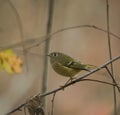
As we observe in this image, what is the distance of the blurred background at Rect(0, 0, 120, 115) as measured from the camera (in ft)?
19.8

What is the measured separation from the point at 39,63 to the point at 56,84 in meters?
0.40

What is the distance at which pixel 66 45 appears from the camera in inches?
260

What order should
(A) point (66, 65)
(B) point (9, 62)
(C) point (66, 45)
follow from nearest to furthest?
(B) point (9, 62) → (A) point (66, 65) → (C) point (66, 45)

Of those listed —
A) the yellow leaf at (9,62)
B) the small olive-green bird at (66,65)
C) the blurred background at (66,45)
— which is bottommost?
the yellow leaf at (9,62)

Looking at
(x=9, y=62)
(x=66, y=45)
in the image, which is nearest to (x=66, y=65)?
(x=9, y=62)

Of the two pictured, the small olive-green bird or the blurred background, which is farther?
the blurred background

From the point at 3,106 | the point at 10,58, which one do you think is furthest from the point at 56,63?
the point at 3,106

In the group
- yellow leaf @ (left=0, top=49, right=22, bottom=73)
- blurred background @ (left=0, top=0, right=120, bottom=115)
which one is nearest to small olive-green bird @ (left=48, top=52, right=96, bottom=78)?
yellow leaf @ (left=0, top=49, right=22, bottom=73)

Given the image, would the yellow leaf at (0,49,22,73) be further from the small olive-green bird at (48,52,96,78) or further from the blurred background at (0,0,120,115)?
the blurred background at (0,0,120,115)

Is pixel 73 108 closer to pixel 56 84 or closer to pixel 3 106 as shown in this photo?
pixel 56 84

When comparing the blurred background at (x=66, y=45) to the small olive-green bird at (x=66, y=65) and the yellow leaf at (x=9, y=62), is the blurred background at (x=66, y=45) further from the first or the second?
the yellow leaf at (x=9, y=62)

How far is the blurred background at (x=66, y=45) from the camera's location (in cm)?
605

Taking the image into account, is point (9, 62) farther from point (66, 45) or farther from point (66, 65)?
point (66, 45)

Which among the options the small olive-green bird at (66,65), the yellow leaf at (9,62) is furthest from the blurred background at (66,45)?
the yellow leaf at (9,62)
